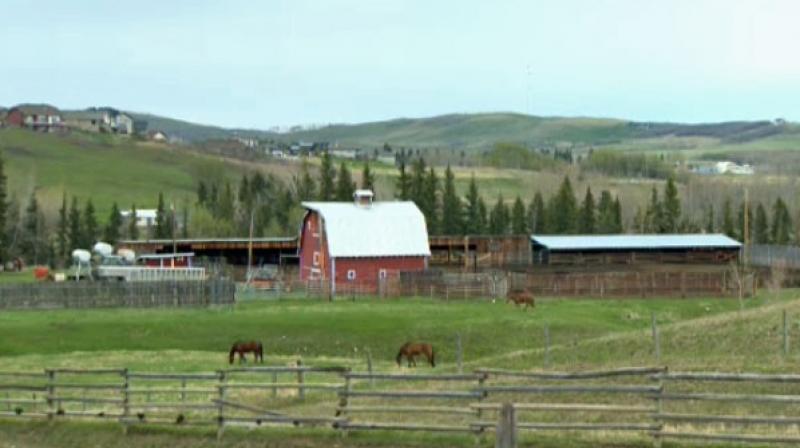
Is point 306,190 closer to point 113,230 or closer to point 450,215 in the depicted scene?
point 450,215

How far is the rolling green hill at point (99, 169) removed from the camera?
6147 inches

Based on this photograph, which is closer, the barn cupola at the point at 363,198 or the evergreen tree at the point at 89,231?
the barn cupola at the point at 363,198

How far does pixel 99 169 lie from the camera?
174 meters

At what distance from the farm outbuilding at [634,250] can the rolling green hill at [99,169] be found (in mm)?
68431

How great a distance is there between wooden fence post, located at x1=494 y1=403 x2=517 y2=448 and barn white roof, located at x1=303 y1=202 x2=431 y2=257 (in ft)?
187

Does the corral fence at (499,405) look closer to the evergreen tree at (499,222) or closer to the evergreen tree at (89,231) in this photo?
the evergreen tree at (89,231)

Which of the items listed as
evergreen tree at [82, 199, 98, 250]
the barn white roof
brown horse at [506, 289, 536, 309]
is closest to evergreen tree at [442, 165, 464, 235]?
evergreen tree at [82, 199, 98, 250]

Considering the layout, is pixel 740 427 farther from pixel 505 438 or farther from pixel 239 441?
pixel 239 441

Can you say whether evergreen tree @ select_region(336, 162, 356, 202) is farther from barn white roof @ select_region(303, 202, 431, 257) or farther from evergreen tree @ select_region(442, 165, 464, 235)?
barn white roof @ select_region(303, 202, 431, 257)

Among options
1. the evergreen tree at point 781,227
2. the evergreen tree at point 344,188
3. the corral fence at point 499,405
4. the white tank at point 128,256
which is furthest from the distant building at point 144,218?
the corral fence at point 499,405

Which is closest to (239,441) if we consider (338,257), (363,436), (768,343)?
(363,436)

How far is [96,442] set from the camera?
25312 millimetres

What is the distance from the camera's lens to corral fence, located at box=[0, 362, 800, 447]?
20.7 meters

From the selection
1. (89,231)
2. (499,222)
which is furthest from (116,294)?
(499,222)
